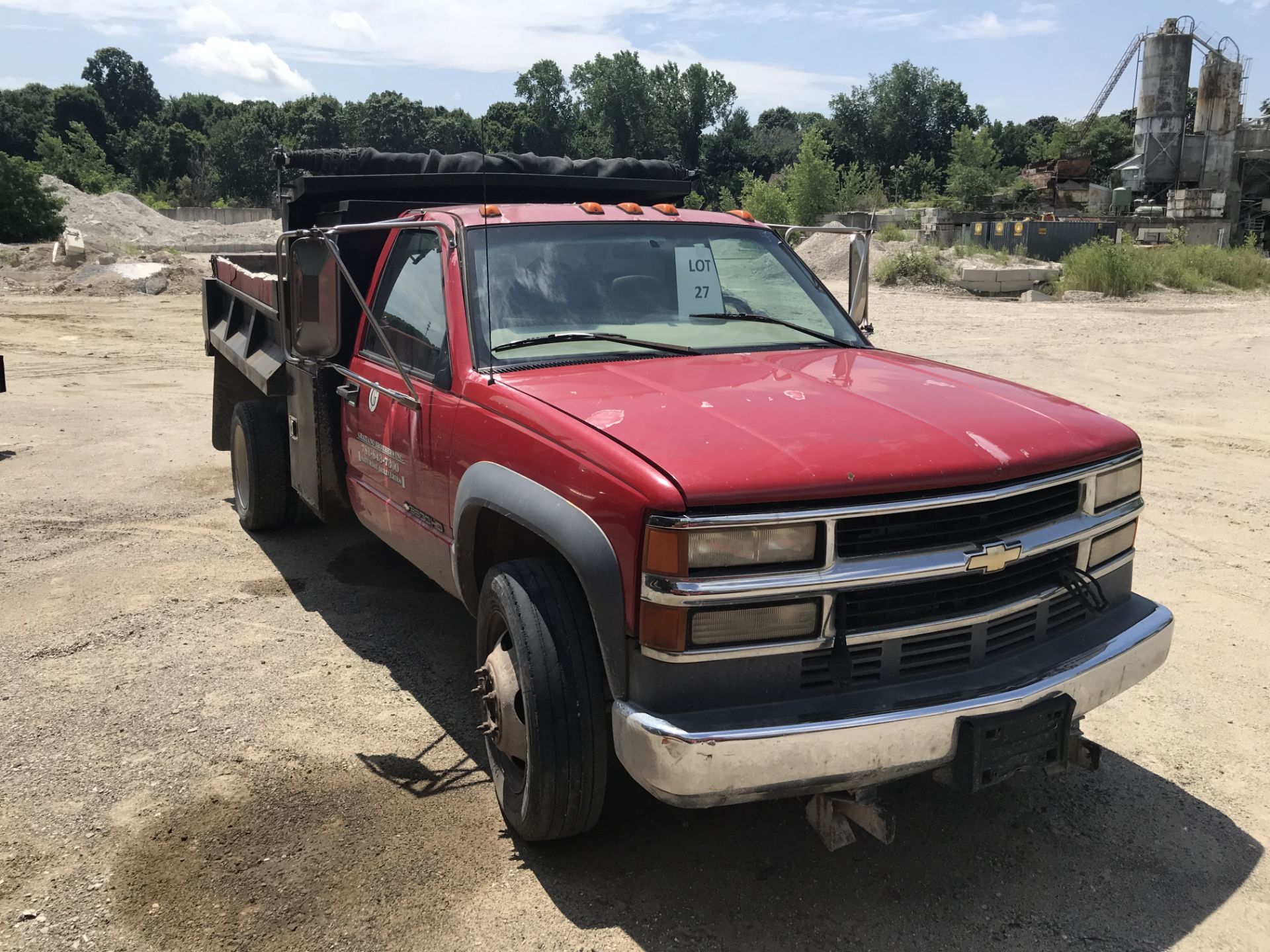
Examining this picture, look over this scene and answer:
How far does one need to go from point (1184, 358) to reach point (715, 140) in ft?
376

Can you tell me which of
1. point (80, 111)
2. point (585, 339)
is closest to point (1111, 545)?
point (585, 339)

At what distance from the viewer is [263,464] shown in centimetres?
635

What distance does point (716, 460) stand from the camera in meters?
2.76

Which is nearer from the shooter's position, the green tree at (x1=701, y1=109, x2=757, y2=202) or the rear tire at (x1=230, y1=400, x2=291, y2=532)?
the rear tire at (x1=230, y1=400, x2=291, y2=532)

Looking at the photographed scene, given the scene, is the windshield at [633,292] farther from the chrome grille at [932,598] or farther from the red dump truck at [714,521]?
the chrome grille at [932,598]

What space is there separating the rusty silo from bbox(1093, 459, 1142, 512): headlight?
235 ft

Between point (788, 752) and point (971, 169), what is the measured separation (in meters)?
71.4

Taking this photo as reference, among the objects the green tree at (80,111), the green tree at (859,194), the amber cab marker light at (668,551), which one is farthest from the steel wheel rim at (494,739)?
the green tree at (80,111)

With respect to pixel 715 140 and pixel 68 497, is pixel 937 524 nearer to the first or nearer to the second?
pixel 68 497

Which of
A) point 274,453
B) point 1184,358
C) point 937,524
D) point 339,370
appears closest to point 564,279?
point 339,370

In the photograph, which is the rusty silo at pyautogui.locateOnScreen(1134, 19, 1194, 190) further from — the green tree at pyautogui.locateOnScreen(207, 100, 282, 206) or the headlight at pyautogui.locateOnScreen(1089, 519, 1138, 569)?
the green tree at pyautogui.locateOnScreen(207, 100, 282, 206)

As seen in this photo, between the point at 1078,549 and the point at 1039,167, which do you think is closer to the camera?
the point at 1078,549

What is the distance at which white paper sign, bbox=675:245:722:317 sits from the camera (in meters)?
4.35

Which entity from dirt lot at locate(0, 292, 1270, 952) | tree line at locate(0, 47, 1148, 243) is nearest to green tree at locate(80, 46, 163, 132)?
tree line at locate(0, 47, 1148, 243)
